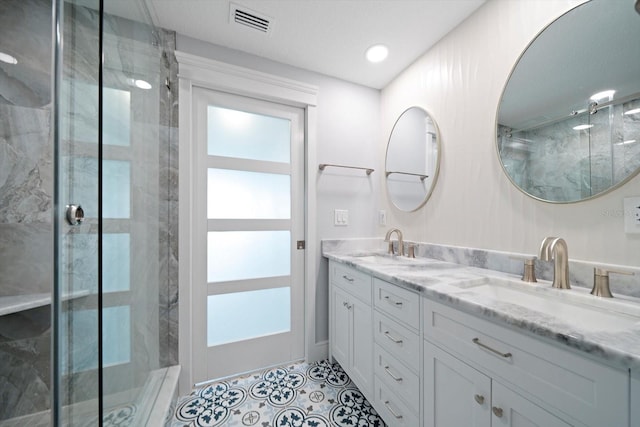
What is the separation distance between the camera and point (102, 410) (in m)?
0.87

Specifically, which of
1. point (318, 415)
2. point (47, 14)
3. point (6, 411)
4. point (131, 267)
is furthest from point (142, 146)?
point (318, 415)

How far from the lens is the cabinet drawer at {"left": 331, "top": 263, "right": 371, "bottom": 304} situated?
1.30 m

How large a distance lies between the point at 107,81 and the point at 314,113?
1222 mm

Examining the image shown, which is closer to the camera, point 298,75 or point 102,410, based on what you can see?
point 102,410

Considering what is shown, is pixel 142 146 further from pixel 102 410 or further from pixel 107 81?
pixel 102 410

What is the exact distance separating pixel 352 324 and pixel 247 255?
88 cm

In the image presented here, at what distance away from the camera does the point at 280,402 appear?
138 centimetres

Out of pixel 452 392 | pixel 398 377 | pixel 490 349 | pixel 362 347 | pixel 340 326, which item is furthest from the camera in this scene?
pixel 340 326

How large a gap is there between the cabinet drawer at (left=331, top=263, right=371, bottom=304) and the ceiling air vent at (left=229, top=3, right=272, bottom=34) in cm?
161

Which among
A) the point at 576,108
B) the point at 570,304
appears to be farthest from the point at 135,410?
the point at 576,108

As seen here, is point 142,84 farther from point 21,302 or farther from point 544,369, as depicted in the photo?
point 544,369

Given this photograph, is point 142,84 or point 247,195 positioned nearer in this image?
point 142,84

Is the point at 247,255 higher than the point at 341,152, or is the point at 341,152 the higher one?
the point at 341,152

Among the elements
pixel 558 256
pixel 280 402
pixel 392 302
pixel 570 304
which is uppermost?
pixel 558 256
